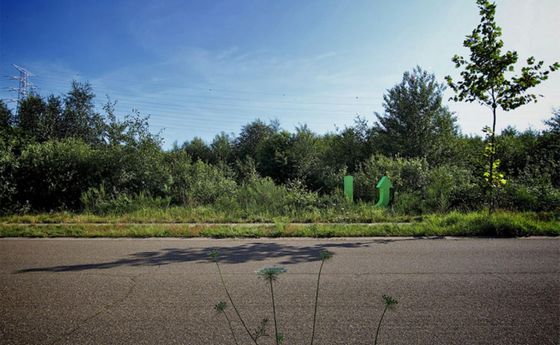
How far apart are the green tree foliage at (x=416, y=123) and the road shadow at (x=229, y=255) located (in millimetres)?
21970

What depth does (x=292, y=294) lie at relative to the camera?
397cm

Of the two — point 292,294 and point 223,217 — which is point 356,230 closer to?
point 292,294

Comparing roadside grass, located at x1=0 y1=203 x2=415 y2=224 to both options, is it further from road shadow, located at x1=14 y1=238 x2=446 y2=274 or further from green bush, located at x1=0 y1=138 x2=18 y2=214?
road shadow, located at x1=14 y1=238 x2=446 y2=274

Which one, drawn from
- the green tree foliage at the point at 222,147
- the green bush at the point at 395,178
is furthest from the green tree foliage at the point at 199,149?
the green bush at the point at 395,178

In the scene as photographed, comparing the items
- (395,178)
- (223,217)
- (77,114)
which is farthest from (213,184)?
(77,114)

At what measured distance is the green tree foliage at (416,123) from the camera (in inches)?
1038

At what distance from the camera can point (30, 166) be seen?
520 inches

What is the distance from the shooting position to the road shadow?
17.6ft

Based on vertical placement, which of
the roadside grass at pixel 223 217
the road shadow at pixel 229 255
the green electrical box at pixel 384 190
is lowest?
the road shadow at pixel 229 255

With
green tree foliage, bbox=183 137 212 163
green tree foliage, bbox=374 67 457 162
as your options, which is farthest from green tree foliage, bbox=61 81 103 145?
green tree foliage, bbox=374 67 457 162

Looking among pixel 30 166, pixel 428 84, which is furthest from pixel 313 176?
pixel 428 84

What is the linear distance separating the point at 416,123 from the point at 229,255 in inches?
1097

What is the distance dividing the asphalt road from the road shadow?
0.9 inches

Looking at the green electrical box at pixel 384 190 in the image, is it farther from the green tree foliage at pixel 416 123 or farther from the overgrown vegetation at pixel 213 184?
the green tree foliage at pixel 416 123
